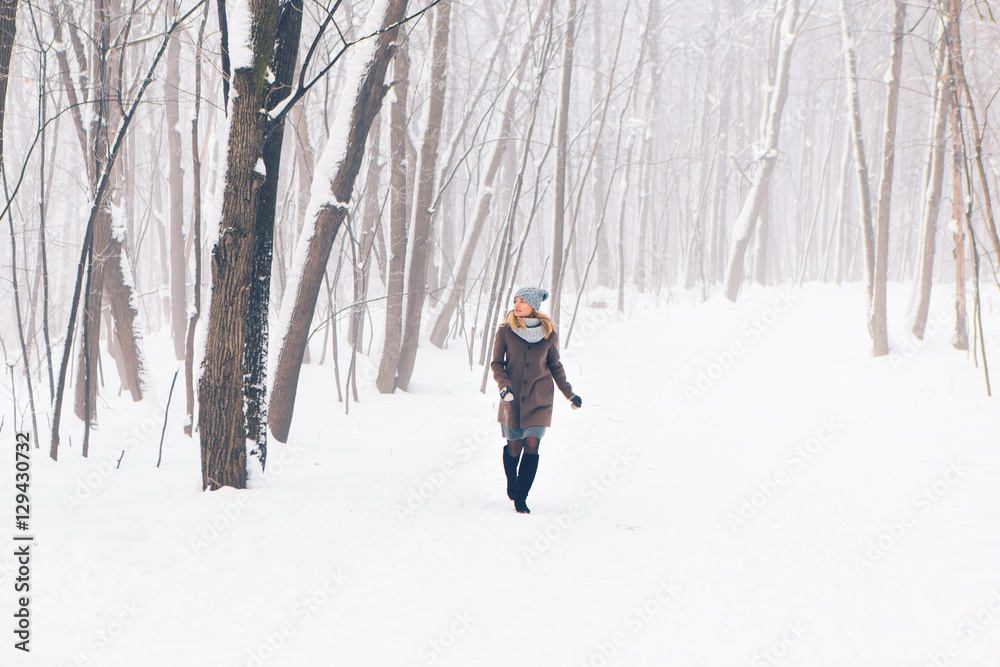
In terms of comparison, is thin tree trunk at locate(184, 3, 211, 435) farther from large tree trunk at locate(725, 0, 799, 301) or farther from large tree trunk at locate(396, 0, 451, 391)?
large tree trunk at locate(725, 0, 799, 301)

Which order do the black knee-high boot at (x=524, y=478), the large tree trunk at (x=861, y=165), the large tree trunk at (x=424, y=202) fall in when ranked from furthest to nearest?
the large tree trunk at (x=861, y=165) < the large tree trunk at (x=424, y=202) < the black knee-high boot at (x=524, y=478)

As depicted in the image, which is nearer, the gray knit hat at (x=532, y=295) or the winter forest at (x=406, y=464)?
the winter forest at (x=406, y=464)

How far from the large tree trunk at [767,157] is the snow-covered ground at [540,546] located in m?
9.81

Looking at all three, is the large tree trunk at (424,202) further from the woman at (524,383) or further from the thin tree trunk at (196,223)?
the woman at (524,383)

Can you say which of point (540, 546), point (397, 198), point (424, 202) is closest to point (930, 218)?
point (424, 202)

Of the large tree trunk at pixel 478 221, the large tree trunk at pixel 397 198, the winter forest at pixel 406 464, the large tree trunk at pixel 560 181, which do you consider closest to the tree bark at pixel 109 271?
the winter forest at pixel 406 464

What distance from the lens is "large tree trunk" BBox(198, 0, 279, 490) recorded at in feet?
12.9

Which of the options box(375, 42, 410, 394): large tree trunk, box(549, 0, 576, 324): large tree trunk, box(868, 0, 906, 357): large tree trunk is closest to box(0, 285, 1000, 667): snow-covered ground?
box(375, 42, 410, 394): large tree trunk

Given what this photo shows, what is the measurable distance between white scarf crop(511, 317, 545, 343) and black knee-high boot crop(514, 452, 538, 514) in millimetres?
802

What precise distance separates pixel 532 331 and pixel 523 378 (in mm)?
335

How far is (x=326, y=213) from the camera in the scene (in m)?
5.71

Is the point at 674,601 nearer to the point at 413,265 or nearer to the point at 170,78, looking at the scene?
the point at 413,265

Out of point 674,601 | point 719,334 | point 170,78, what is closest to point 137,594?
point 674,601

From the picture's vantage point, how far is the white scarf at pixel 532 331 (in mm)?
4508
